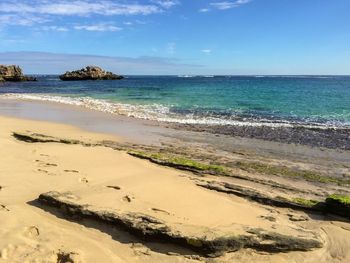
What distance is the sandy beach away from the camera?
517 cm

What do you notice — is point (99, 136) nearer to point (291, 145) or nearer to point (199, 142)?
point (199, 142)

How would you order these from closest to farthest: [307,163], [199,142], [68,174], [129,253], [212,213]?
[129,253] < [212,213] < [68,174] < [307,163] < [199,142]

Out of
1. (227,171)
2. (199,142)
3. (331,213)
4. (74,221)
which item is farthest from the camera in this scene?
(199,142)

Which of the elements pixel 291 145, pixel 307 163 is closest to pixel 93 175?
pixel 307 163

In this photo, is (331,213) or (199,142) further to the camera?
(199,142)

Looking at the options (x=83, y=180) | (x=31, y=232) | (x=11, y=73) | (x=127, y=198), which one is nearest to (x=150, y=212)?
(x=127, y=198)

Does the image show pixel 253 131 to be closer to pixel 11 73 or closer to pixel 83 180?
pixel 83 180

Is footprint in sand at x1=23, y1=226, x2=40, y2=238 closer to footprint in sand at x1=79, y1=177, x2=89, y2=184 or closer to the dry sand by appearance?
the dry sand

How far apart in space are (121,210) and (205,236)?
1.49 meters

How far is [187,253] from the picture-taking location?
5.12 metres

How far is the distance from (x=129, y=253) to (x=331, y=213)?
370 centimetres

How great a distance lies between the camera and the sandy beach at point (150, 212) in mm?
5168

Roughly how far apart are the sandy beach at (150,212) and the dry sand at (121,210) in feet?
0.05

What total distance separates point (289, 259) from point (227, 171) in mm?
4127
